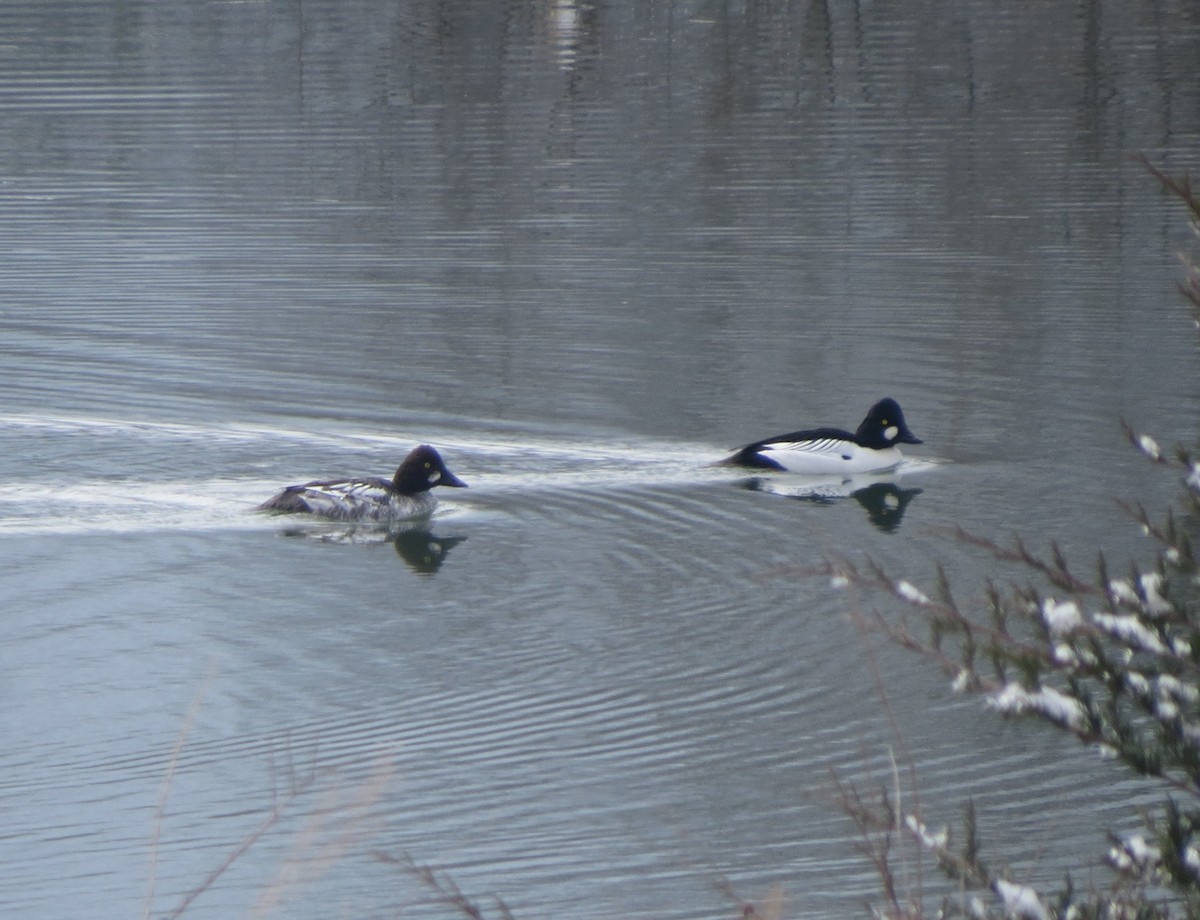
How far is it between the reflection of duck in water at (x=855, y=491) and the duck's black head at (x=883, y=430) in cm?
25

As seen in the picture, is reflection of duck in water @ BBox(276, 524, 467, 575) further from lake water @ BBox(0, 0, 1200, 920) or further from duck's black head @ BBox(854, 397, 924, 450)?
duck's black head @ BBox(854, 397, 924, 450)

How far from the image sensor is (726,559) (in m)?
11.6

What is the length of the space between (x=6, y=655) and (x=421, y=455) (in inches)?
121

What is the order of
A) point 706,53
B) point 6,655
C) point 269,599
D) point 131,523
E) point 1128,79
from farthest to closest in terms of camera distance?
point 706,53 < point 1128,79 < point 131,523 < point 269,599 < point 6,655

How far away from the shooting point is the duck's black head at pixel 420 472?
12.4 m

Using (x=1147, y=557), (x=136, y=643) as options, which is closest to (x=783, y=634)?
(x=1147, y=557)

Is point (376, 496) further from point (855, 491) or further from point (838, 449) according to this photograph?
point (855, 491)

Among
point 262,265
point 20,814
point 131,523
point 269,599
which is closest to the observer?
point 20,814

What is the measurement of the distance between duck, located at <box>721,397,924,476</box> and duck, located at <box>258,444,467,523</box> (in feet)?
6.66

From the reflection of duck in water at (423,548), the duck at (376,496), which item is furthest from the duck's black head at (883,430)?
the reflection of duck in water at (423,548)

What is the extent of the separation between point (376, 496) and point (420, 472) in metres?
0.34

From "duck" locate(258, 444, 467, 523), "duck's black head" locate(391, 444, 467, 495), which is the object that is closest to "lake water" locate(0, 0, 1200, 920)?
"duck" locate(258, 444, 467, 523)

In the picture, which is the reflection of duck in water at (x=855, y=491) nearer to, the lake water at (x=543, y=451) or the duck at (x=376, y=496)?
the lake water at (x=543, y=451)

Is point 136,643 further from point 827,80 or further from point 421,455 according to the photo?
point 827,80
